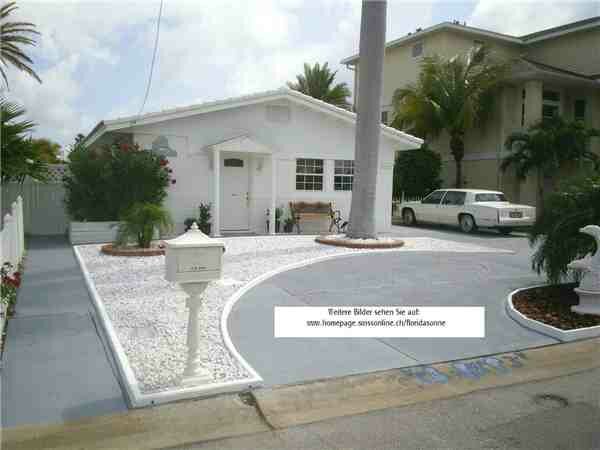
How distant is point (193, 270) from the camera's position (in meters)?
4.37

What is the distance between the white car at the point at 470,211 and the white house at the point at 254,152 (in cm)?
295

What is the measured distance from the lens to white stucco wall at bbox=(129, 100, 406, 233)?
13758 mm

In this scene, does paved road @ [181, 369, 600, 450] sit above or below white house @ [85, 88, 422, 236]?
below

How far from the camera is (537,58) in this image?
26.3 m

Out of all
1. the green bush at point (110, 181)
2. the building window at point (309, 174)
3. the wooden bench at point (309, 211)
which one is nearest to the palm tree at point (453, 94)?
the building window at point (309, 174)

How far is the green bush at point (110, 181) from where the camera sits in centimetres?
1246

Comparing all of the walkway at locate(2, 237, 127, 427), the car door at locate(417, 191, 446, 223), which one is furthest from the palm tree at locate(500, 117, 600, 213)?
the walkway at locate(2, 237, 127, 427)

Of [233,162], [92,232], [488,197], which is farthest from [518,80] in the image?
[92,232]

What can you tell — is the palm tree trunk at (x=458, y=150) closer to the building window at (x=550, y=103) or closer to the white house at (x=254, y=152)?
the building window at (x=550, y=103)

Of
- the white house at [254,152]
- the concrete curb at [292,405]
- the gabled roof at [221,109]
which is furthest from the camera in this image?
the white house at [254,152]

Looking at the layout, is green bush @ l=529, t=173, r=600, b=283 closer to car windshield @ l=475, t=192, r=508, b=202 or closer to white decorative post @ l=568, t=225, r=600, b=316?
white decorative post @ l=568, t=225, r=600, b=316

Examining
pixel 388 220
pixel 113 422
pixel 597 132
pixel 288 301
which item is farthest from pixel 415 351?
pixel 597 132

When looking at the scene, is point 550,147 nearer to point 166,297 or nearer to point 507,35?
point 507,35

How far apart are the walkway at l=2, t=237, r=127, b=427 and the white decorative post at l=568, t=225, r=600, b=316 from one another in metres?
5.77
